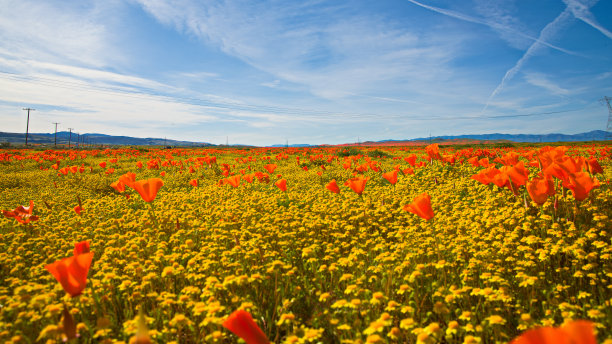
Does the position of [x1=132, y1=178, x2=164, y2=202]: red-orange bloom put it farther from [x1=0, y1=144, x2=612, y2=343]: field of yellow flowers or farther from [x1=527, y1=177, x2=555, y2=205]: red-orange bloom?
[x1=527, y1=177, x2=555, y2=205]: red-orange bloom

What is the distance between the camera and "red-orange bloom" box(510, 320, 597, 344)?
2.35ft

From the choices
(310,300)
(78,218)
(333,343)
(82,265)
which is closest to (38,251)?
(78,218)

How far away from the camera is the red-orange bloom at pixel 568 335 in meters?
0.72

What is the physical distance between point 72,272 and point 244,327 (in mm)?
1296

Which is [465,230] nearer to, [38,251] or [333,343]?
[333,343]

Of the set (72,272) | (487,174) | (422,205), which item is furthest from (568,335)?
(487,174)

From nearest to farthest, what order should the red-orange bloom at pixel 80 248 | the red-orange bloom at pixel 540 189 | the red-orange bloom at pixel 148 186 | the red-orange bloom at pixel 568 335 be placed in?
the red-orange bloom at pixel 568 335
the red-orange bloom at pixel 80 248
the red-orange bloom at pixel 540 189
the red-orange bloom at pixel 148 186

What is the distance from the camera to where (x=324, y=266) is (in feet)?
10.3

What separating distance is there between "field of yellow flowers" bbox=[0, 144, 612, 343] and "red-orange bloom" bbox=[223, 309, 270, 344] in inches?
21.4

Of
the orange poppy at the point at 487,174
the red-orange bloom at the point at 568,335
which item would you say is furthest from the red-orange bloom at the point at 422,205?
the red-orange bloom at the point at 568,335

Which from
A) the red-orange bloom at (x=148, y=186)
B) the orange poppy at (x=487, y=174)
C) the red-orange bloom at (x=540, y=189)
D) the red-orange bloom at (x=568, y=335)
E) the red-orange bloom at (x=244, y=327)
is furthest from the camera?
the orange poppy at (x=487, y=174)

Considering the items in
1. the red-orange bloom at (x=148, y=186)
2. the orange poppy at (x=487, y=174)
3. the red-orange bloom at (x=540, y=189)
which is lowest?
the red-orange bloom at (x=148, y=186)

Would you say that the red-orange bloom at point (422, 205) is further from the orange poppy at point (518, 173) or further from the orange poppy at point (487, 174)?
the orange poppy at point (487, 174)

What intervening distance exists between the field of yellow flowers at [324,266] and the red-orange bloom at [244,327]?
54 centimetres
